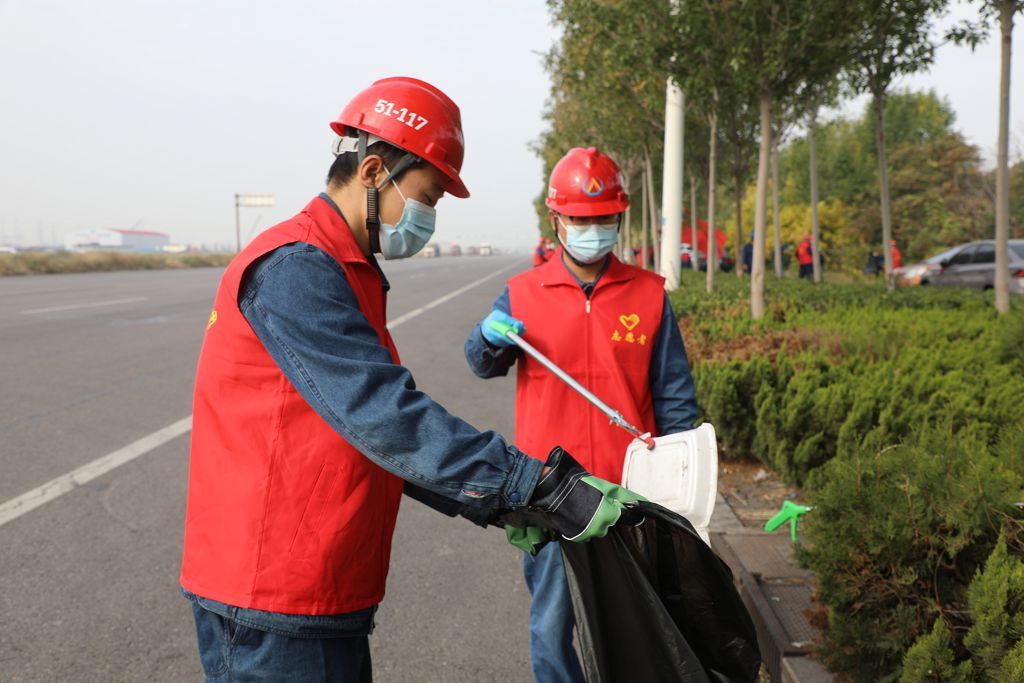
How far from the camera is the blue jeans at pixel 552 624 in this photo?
96.5 inches

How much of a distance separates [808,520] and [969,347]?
347 centimetres

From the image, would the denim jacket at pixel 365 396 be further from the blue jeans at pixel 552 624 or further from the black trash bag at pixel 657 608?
the blue jeans at pixel 552 624

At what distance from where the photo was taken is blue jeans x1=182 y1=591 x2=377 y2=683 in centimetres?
149

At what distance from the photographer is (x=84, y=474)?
17.0 feet

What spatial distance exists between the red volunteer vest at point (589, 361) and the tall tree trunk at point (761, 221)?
708 centimetres

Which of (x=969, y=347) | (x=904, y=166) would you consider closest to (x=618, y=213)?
(x=969, y=347)

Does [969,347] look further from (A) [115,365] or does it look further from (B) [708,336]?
(A) [115,365]

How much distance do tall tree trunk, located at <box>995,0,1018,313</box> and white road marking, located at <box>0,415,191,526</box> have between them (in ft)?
26.6

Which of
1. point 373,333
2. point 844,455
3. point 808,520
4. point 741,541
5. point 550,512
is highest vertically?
point 373,333

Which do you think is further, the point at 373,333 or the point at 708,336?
the point at 708,336

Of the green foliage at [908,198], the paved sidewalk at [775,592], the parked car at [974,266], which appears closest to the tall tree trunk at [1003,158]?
the paved sidewalk at [775,592]

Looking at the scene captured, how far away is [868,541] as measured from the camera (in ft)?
8.07

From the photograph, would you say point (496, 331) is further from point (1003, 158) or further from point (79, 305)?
point (79, 305)

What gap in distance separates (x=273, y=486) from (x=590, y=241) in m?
1.60
